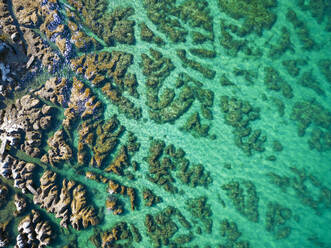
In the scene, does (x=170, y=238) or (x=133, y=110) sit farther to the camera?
(x=133, y=110)

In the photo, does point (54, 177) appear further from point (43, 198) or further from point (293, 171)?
point (293, 171)

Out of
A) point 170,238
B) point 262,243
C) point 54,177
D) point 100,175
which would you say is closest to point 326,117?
point 262,243

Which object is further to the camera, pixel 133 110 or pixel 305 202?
pixel 133 110

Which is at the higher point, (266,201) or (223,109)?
(223,109)

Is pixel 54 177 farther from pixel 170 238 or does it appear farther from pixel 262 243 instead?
pixel 262 243

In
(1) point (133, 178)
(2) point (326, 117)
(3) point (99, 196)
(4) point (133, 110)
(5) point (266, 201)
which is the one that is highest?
(2) point (326, 117)

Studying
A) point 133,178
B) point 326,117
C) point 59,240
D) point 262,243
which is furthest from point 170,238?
point 326,117
